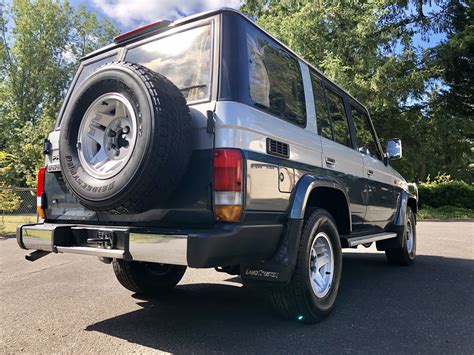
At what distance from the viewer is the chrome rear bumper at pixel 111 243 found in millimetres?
2598

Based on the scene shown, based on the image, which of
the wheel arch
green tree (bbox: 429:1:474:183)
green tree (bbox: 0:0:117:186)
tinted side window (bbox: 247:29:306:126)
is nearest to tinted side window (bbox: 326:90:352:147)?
the wheel arch

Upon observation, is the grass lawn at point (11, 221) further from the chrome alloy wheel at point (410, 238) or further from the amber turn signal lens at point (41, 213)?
the chrome alloy wheel at point (410, 238)

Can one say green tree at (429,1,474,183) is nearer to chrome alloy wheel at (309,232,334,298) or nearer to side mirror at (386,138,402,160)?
side mirror at (386,138,402,160)

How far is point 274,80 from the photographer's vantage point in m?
3.38

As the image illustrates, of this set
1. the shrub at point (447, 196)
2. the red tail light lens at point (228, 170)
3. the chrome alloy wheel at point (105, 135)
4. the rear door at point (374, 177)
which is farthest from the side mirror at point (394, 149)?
the shrub at point (447, 196)

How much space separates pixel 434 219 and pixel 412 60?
676 cm

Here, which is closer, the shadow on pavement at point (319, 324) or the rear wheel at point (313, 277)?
the shadow on pavement at point (319, 324)

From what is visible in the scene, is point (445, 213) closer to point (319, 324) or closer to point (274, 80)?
point (319, 324)

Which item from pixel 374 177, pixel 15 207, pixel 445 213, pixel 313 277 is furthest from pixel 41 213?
pixel 445 213

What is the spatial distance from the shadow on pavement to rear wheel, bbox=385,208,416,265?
1.00 m

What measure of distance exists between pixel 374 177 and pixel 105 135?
11.4 feet

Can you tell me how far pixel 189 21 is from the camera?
3.25 metres

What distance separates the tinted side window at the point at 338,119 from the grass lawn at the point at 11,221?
865 cm

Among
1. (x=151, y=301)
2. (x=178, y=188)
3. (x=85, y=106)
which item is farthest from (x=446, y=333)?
(x=85, y=106)
